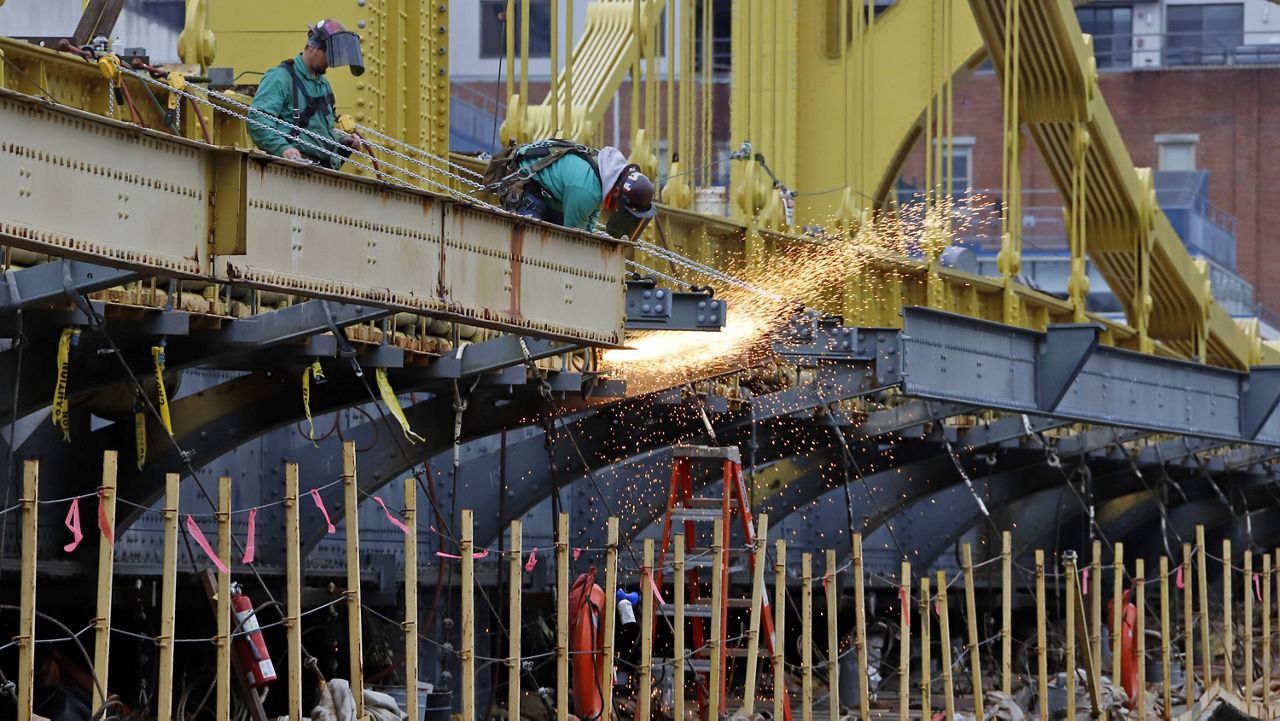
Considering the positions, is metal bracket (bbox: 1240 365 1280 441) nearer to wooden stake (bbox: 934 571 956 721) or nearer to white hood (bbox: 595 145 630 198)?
wooden stake (bbox: 934 571 956 721)

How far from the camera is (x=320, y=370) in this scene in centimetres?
1597

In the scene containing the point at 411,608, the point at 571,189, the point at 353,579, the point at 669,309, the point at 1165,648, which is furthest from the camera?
the point at 1165,648

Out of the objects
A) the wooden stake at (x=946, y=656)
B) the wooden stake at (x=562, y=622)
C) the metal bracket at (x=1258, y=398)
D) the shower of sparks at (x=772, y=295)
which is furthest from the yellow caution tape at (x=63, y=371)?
the metal bracket at (x=1258, y=398)

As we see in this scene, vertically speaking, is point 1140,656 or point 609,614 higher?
point 609,614

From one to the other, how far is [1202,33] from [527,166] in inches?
2194

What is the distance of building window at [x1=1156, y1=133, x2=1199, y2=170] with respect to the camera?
223 ft

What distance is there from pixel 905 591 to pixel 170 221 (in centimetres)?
1148

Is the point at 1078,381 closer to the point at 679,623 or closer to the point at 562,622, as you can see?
the point at 679,623

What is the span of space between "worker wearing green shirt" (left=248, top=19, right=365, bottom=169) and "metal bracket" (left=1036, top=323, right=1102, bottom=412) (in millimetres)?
9650

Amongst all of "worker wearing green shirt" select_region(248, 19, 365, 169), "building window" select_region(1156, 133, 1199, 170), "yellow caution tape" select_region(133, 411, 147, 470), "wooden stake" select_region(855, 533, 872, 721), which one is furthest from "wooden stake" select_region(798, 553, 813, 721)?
"building window" select_region(1156, 133, 1199, 170)

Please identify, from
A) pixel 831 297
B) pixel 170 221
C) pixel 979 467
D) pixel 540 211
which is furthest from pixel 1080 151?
pixel 170 221

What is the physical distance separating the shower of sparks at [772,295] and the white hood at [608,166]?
2.51 m

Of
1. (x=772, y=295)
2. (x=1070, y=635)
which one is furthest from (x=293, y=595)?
(x=1070, y=635)

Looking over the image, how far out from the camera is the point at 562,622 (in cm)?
1728
